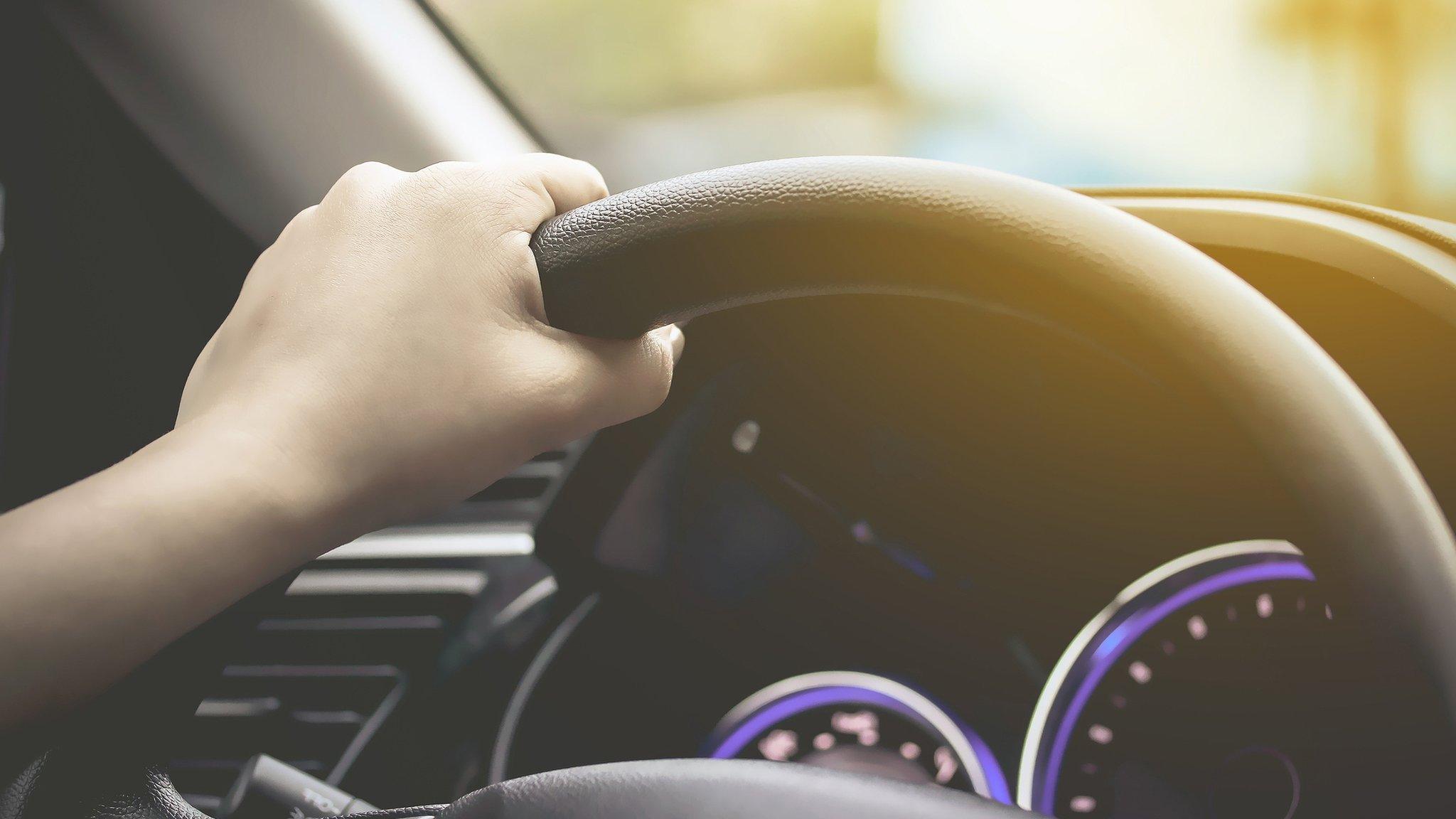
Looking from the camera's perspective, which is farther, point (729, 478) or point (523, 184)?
point (729, 478)

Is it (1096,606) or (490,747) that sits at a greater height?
(1096,606)

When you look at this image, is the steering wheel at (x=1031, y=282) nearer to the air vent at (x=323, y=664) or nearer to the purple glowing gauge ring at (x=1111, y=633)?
the purple glowing gauge ring at (x=1111, y=633)

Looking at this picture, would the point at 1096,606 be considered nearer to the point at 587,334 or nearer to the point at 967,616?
the point at 967,616

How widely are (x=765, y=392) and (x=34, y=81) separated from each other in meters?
1.15

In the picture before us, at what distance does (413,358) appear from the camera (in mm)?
608

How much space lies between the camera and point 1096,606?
118 cm

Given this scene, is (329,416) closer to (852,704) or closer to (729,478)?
(729,478)

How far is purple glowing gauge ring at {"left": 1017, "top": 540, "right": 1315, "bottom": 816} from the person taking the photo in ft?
3.64

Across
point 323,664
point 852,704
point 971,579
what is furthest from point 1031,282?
point 323,664

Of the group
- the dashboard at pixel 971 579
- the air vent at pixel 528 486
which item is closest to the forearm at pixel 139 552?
the dashboard at pixel 971 579

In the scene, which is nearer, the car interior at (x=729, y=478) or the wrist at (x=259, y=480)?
the wrist at (x=259, y=480)

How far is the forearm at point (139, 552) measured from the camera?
20.0 inches

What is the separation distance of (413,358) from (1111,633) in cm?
86

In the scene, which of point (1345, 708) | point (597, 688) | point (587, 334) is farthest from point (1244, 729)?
point (587, 334)
